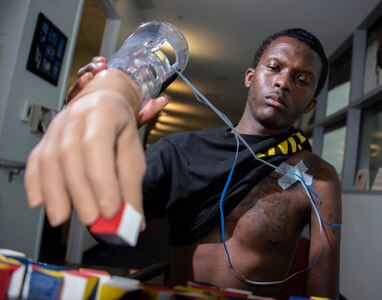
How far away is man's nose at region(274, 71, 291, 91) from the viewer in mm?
1044

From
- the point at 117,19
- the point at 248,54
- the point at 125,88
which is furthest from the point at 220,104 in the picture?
the point at 125,88

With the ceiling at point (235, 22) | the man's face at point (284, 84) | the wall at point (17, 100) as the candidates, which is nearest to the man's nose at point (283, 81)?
the man's face at point (284, 84)

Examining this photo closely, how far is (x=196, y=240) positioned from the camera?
3.33 ft

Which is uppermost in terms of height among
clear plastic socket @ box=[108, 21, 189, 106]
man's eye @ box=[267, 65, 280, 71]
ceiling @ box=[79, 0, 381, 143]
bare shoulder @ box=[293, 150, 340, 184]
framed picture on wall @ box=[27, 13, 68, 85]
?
ceiling @ box=[79, 0, 381, 143]

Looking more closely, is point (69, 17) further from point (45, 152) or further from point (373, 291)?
point (373, 291)

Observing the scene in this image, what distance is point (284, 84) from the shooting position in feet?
3.42

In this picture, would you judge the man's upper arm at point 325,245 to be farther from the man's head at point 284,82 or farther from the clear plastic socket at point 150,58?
the clear plastic socket at point 150,58

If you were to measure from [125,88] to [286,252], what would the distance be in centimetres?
75

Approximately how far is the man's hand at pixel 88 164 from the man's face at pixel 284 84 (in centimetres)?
72

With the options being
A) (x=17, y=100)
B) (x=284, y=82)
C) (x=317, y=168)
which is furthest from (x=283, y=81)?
(x=17, y=100)

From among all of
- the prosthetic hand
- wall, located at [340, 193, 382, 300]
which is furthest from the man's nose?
wall, located at [340, 193, 382, 300]

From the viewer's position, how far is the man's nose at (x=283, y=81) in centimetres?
104

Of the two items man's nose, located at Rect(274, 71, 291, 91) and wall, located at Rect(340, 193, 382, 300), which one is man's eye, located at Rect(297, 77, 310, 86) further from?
wall, located at Rect(340, 193, 382, 300)

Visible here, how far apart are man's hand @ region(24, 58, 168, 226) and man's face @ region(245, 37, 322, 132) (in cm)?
72
